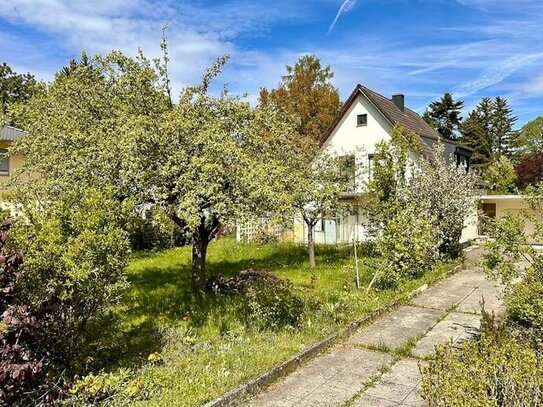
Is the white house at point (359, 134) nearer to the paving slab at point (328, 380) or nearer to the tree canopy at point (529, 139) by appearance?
the paving slab at point (328, 380)

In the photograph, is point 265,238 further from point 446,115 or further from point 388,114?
point 446,115

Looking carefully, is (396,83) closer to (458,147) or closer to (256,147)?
(458,147)

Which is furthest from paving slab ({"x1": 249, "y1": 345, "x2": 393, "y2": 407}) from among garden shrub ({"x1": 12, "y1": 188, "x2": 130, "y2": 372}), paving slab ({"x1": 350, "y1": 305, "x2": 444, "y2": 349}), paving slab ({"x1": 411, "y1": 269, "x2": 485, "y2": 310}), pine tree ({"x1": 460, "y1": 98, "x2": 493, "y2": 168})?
pine tree ({"x1": 460, "y1": 98, "x2": 493, "y2": 168})

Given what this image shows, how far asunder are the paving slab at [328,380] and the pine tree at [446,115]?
48956 millimetres

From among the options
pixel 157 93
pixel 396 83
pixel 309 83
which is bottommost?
pixel 157 93

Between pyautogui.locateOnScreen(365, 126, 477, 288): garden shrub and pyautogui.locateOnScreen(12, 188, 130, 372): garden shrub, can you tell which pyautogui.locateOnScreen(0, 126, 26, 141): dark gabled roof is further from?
pyautogui.locateOnScreen(12, 188, 130, 372): garden shrub

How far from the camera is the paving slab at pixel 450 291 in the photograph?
397 inches

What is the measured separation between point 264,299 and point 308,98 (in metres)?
31.2

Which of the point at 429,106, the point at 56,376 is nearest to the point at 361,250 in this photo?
the point at 56,376

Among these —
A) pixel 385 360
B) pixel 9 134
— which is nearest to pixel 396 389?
pixel 385 360

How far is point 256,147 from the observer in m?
9.16

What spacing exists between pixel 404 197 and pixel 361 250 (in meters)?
3.97

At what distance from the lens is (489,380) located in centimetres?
405

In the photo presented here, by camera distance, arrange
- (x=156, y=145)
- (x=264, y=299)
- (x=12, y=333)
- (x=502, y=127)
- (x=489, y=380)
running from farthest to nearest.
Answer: (x=502, y=127)
(x=264, y=299)
(x=156, y=145)
(x=12, y=333)
(x=489, y=380)
